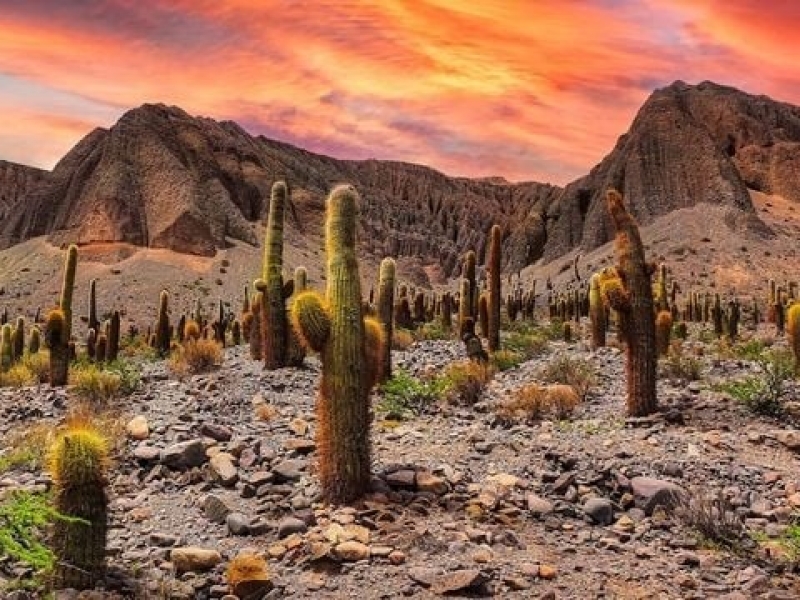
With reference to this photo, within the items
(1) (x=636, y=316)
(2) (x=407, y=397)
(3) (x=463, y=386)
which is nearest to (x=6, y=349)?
(2) (x=407, y=397)

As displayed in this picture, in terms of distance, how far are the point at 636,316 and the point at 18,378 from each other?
14222 millimetres

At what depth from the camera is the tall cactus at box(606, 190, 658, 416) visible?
40.3 ft

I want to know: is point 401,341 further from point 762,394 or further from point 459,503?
point 459,503

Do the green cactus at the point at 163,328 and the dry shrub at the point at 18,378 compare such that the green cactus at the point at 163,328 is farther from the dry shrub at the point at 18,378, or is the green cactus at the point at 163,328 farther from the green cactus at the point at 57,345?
the green cactus at the point at 57,345

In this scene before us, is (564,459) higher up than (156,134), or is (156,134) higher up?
(156,134)

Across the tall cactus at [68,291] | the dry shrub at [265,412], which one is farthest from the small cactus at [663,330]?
the tall cactus at [68,291]

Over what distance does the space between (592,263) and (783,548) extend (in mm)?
83935

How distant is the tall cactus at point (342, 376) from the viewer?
838 cm

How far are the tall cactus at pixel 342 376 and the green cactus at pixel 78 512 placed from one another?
2.35 metres

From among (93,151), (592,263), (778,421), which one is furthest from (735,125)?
(778,421)

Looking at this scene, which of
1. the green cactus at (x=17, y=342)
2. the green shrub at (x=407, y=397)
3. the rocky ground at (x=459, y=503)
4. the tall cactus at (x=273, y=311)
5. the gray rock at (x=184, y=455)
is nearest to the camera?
the rocky ground at (x=459, y=503)

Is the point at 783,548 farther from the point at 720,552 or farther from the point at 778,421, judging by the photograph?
the point at 778,421

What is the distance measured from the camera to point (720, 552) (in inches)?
289

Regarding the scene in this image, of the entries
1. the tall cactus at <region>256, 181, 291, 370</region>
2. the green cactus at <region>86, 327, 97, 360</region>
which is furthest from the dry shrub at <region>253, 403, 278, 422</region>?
the green cactus at <region>86, 327, 97, 360</region>
